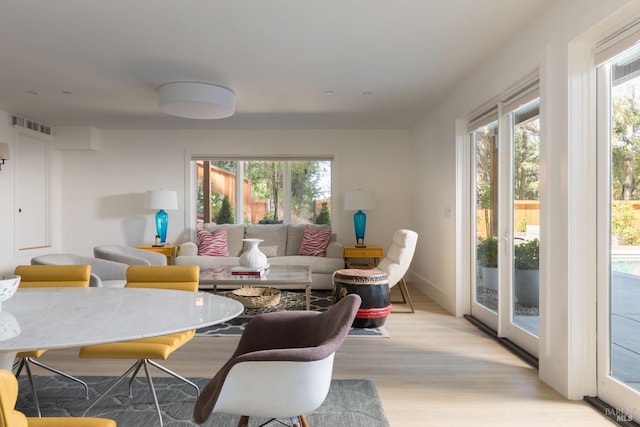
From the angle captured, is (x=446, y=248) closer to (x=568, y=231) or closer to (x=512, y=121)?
(x=512, y=121)

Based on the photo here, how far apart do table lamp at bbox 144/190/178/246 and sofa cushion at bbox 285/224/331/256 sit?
1763 mm

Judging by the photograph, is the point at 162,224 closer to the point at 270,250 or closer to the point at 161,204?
the point at 161,204

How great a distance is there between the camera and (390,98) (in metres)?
4.89

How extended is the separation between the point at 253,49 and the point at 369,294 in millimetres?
2456

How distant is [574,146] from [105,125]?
6.22 meters

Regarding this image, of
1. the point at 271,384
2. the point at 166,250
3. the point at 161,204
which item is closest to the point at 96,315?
the point at 271,384

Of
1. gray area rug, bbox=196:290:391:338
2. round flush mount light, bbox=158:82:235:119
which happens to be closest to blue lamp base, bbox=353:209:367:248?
gray area rug, bbox=196:290:391:338

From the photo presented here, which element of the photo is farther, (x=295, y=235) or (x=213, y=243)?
(x=295, y=235)

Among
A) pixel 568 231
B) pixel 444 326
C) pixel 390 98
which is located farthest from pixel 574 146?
pixel 390 98

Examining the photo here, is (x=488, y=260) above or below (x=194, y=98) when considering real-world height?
below

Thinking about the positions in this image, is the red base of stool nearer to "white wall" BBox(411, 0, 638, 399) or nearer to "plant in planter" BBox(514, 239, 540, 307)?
"plant in planter" BBox(514, 239, 540, 307)

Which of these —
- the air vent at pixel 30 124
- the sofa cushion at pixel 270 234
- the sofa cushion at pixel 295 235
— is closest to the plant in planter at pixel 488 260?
the sofa cushion at pixel 295 235

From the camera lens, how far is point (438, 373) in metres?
2.94

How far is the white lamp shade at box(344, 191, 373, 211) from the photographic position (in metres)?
6.16
